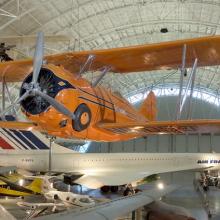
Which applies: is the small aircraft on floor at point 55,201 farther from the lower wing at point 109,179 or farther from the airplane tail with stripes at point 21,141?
the airplane tail with stripes at point 21,141

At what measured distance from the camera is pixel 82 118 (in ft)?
22.2

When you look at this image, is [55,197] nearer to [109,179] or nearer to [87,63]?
[109,179]

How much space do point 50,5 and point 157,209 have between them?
1632 centimetres

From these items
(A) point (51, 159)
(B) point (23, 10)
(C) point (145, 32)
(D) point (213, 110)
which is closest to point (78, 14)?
(B) point (23, 10)

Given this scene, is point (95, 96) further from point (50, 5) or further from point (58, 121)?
point (50, 5)

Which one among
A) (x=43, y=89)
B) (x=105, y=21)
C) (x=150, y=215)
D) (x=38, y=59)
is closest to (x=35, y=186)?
(x=150, y=215)

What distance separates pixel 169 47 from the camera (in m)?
7.26

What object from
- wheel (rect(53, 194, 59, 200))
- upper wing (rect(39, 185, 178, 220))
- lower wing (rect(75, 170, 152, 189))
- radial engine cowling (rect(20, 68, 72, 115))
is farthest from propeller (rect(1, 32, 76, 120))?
lower wing (rect(75, 170, 152, 189))

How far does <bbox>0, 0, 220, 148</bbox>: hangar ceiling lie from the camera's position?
863 inches

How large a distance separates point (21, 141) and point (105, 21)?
36.1ft

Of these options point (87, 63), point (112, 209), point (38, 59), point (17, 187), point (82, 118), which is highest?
point (87, 63)

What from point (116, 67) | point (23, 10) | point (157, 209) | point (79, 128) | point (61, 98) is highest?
point (23, 10)

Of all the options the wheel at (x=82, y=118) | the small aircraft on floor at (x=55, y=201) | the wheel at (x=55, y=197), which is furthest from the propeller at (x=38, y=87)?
the wheel at (x=55, y=197)

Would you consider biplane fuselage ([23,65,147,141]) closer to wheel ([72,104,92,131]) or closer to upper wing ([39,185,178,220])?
wheel ([72,104,92,131])
